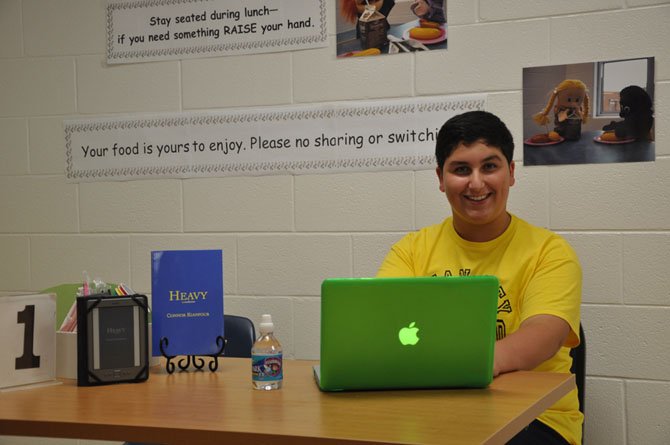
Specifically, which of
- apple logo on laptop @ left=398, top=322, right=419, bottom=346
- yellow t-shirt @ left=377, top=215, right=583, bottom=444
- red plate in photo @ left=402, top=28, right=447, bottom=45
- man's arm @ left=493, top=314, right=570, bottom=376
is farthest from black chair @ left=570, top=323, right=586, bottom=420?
red plate in photo @ left=402, top=28, right=447, bottom=45

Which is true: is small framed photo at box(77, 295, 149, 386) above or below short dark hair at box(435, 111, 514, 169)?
below

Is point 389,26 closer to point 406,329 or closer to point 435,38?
point 435,38

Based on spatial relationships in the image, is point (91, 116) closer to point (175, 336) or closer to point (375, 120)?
point (375, 120)

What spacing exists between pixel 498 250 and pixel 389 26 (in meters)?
A: 1.03

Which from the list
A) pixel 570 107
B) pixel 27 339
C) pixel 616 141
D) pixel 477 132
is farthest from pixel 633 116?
pixel 27 339

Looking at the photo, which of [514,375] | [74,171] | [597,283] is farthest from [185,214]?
[514,375]

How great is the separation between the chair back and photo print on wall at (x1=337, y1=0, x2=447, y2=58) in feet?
3.41

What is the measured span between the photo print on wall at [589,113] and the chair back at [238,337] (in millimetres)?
1090

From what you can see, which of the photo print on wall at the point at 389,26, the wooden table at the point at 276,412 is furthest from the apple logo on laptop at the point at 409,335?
the photo print on wall at the point at 389,26

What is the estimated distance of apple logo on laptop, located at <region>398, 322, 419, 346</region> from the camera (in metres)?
1.69

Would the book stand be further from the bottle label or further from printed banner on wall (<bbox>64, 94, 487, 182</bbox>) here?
printed banner on wall (<bbox>64, 94, 487, 182</bbox>)

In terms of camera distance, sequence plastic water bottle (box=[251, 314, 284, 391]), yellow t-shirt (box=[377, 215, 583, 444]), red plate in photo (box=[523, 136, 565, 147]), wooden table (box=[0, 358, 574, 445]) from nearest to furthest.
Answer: wooden table (box=[0, 358, 574, 445]) < plastic water bottle (box=[251, 314, 284, 391]) < yellow t-shirt (box=[377, 215, 583, 444]) < red plate in photo (box=[523, 136, 565, 147])

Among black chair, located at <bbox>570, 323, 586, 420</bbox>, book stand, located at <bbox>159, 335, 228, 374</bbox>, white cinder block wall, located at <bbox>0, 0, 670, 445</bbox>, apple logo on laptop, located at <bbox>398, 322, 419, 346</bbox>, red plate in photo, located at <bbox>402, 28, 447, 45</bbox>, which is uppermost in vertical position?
red plate in photo, located at <bbox>402, 28, 447, 45</bbox>

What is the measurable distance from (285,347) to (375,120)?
2.98 feet
